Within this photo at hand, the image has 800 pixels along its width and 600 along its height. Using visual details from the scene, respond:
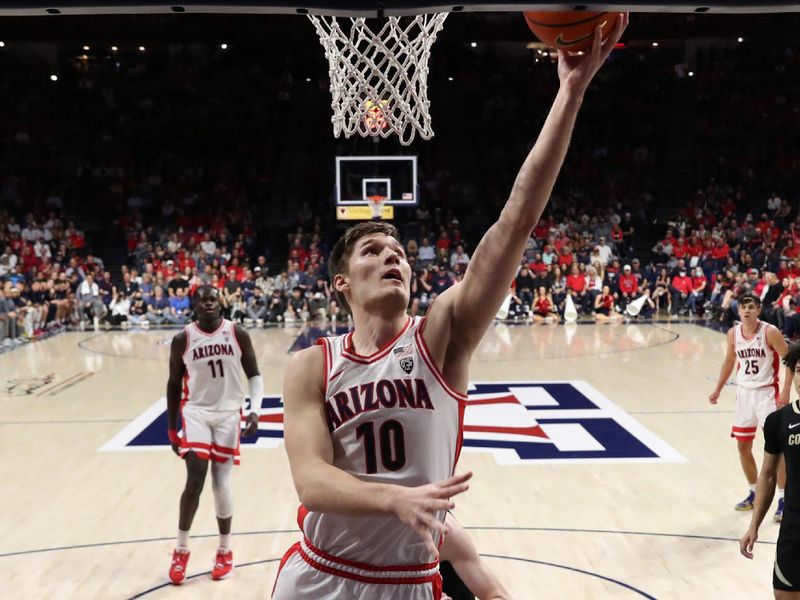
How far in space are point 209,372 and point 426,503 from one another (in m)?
4.05

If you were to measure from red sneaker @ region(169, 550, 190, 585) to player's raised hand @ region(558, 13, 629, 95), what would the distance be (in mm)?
4111

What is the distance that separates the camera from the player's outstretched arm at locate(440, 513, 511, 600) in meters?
2.56

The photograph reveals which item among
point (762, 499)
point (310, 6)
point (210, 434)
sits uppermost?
point (310, 6)

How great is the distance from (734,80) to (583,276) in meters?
11.0

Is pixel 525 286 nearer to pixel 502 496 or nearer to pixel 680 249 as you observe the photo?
pixel 680 249

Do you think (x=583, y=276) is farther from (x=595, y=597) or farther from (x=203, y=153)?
(x=595, y=597)

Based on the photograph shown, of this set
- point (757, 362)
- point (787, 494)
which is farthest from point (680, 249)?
point (787, 494)

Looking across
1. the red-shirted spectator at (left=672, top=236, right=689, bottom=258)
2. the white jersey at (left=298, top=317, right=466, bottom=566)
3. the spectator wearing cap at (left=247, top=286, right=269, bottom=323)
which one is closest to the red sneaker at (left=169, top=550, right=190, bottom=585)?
the white jersey at (left=298, top=317, right=466, bottom=566)

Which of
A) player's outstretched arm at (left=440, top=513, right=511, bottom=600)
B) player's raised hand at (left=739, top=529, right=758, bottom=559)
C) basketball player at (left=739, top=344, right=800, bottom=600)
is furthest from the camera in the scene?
player's raised hand at (left=739, top=529, right=758, bottom=559)

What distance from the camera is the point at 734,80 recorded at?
26000 mm

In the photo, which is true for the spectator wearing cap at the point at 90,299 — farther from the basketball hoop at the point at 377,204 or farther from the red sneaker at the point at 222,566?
the red sneaker at the point at 222,566

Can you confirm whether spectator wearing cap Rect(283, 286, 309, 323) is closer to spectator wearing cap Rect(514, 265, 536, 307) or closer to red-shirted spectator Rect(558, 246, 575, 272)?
spectator wearing cap Rect(514, 265, 536, 307)

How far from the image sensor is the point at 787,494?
3850 mm

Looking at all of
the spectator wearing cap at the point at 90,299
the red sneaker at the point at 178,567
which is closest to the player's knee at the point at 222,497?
the red sneaker at the point at 178,567
